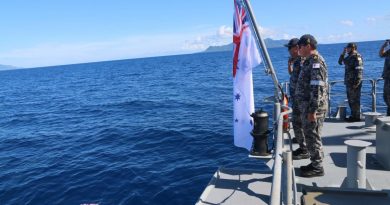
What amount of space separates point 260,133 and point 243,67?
3.89ft

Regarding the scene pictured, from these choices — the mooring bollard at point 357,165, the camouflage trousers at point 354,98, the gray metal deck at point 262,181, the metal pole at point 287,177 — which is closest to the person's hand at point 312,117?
the mooring bollard at point 357,165

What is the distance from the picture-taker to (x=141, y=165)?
12.2 m

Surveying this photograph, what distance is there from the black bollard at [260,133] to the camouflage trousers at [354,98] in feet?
16.6

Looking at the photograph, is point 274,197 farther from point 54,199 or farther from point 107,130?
point 107,130

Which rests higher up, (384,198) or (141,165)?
(384,198)

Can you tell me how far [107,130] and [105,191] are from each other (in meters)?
9.32

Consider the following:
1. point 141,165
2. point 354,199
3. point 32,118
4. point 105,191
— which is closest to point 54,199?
point 105,191

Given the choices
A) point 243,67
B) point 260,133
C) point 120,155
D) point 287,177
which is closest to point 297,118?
point 260,133

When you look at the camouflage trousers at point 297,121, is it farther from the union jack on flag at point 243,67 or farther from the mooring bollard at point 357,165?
the mooring bollard at point 357,165

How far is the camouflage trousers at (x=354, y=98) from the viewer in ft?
32.1

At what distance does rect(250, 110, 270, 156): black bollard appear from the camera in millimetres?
5902

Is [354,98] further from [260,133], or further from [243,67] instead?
[243,67]

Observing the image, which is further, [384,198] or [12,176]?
[12,176]

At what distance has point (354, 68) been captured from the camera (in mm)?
9500
